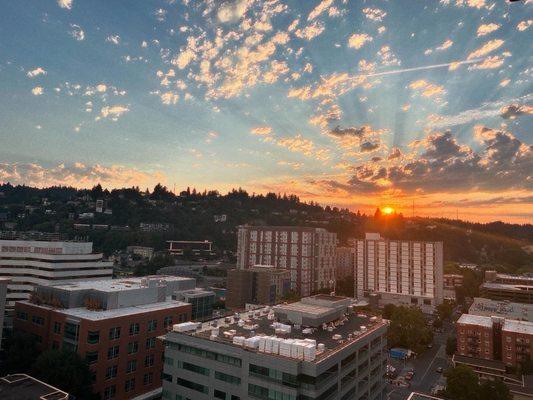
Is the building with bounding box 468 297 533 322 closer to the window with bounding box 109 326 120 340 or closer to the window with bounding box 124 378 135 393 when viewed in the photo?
the window with bounding box 124 378 135 393

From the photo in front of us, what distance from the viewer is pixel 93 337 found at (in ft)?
166

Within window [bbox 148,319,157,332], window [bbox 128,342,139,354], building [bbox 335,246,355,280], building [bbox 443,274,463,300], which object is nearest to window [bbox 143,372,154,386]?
window [bbox 128,342,139,354]

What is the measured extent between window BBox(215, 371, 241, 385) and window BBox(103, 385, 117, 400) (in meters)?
21.4

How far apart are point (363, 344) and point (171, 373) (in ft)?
84.8

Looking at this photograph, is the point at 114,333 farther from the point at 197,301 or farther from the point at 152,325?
the point at 197,301

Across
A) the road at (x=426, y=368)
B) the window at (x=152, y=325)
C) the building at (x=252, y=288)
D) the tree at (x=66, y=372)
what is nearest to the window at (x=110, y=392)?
the tree at (x=66, y=372)

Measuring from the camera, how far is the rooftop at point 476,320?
86275 mm

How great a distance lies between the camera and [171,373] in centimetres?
4525

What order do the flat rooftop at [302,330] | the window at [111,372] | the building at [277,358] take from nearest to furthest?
the building at [277,358], the flat rooftop at [302,330], the window at [111,372]

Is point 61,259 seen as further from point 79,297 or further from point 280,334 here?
point 280,334

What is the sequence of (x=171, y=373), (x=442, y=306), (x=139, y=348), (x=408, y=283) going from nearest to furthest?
(x=171, y=373) < (x=139, y=348) < (x=442, y=306) < (x=408, y=283)

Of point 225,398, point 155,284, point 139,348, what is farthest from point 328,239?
point 225,398

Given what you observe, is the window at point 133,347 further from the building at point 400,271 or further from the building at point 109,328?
the building at point 400,271

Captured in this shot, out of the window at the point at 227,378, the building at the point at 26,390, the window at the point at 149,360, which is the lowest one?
the window at the point at 149,360
